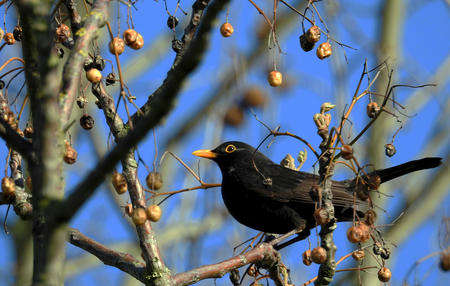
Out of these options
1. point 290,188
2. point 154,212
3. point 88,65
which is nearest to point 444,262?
point 154,212

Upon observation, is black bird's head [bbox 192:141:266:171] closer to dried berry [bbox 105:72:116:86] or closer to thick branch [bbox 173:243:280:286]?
thick branch [bbox 173:243:280:286]

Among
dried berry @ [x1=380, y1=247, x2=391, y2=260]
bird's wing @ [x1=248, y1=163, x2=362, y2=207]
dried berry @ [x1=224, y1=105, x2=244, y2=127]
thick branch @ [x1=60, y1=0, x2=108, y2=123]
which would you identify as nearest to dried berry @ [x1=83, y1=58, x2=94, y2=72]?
thick branch @ [x1=60, y1=0, x2=108, y2=123]

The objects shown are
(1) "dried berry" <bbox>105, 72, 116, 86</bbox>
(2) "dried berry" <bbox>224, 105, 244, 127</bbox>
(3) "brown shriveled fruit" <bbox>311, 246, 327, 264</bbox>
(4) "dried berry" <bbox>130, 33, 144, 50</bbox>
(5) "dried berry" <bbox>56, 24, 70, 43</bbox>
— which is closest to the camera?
(3) "brown shriveled fruit" <bbox>311, 246, 327, 264</bbox>

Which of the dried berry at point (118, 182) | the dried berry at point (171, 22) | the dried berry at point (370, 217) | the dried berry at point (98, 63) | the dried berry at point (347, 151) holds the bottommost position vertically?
the dried berry at point (370, 217)

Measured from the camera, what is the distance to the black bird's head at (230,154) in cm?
622

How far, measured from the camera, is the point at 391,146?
3.67 metres

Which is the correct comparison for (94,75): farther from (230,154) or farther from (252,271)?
(230,154)

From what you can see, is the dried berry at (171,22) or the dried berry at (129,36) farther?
the dried berry at (171,22)

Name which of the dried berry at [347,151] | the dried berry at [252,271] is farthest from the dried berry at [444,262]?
the dried berry at [252,271]

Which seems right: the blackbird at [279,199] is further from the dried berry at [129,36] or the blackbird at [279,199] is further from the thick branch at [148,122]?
the thick branch at [148,122]

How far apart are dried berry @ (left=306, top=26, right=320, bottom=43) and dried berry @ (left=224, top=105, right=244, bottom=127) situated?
7.41 ft

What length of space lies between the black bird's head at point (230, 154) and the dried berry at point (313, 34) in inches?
109

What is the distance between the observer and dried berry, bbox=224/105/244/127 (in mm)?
5762

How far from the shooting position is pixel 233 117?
582cm
